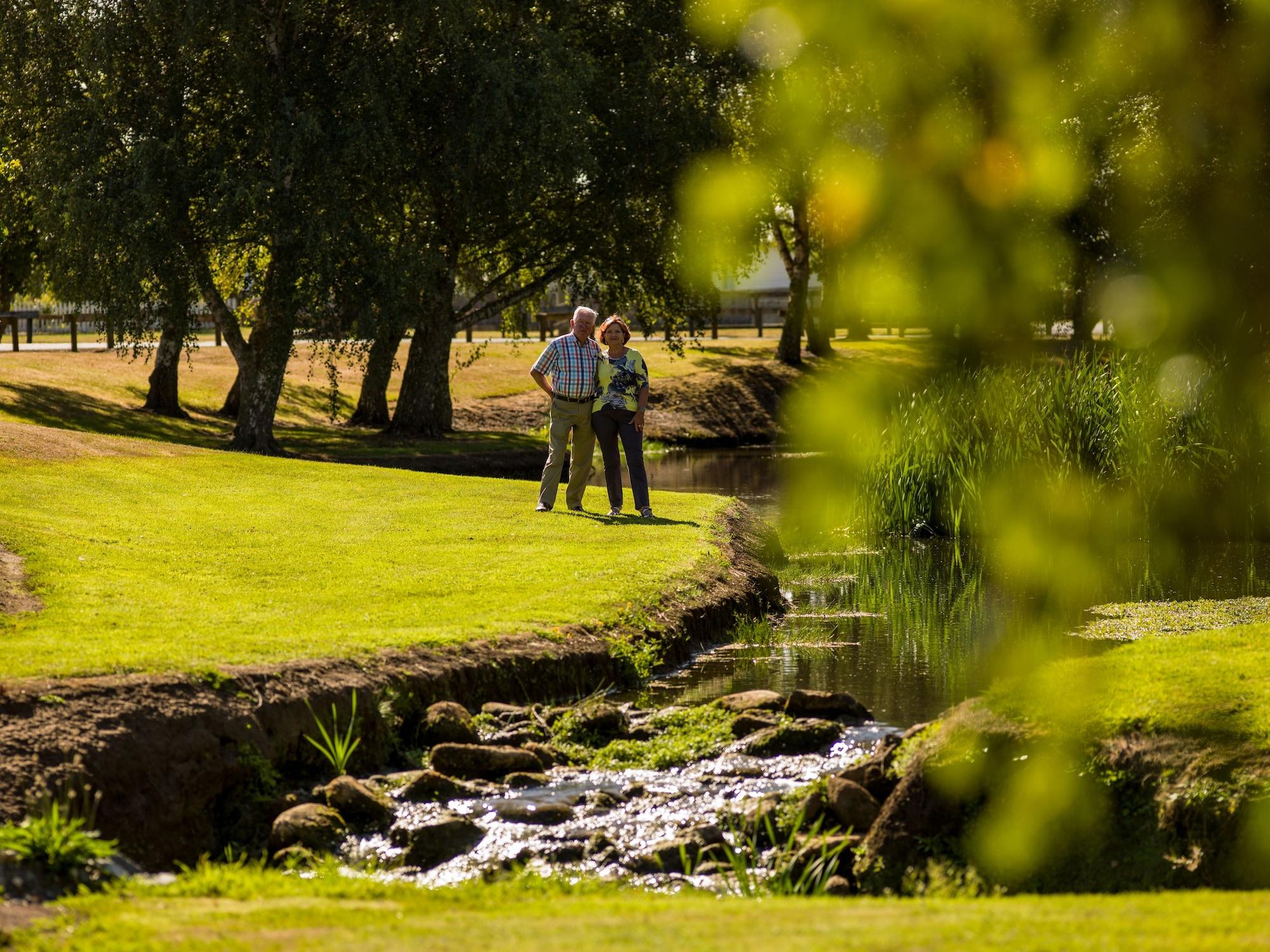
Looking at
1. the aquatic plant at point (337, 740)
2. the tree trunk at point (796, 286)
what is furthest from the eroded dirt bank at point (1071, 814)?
the tree trunk at point (796, 286)

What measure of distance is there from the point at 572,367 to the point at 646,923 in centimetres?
1281

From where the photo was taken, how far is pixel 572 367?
18156 mm

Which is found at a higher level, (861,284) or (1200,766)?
(861,284)

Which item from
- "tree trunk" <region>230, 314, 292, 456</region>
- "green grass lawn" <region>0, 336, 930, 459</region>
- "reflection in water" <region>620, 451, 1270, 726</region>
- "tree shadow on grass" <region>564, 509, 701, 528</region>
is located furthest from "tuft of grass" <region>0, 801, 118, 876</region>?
"green grass lawn" <region>0, 336, 930, 459</region>

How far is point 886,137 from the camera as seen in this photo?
29609 mm

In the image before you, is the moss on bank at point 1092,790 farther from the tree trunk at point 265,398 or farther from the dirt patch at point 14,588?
the tree trunk at point 265,398

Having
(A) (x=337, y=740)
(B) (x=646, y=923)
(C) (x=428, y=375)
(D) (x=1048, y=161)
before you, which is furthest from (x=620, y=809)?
(C) (x=428, y=375)

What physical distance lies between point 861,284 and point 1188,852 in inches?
992

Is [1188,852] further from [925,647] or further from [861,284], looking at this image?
[861,284]

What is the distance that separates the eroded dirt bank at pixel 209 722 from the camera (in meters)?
7.94

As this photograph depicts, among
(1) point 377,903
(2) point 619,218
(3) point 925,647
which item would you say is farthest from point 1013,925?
(2) point 619,218

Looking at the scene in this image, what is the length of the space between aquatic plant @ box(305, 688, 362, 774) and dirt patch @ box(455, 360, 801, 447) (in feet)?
104

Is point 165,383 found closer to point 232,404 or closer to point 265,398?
point 232,404

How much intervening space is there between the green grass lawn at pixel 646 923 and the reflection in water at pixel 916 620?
4.77 meters
